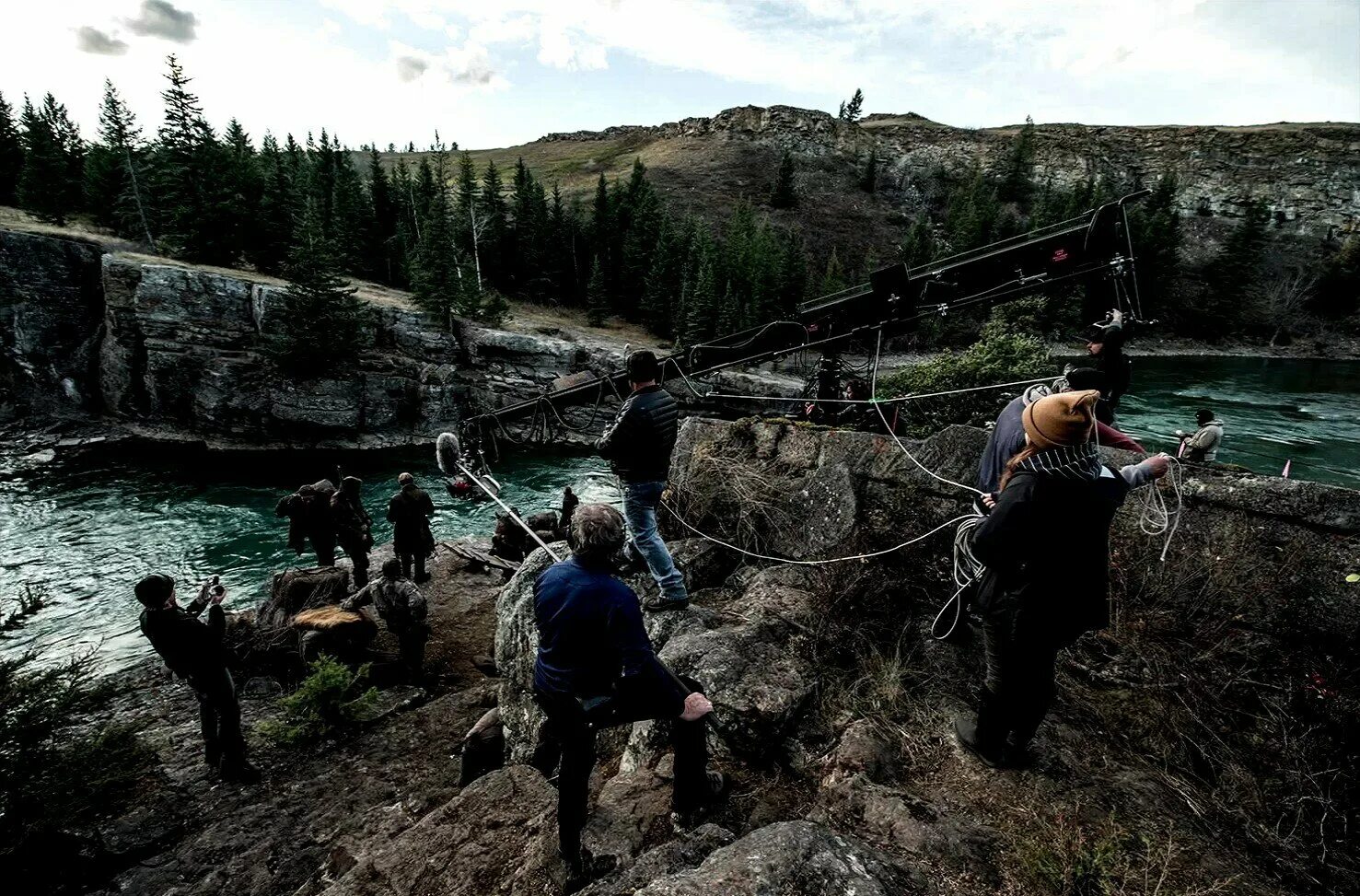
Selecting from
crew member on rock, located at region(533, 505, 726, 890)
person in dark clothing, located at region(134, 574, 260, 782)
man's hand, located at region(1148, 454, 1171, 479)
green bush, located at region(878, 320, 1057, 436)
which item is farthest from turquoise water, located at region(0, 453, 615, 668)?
man's hand, located at region(1148, 454, 1171, 479)

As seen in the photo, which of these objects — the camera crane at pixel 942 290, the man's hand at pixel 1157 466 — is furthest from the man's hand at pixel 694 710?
the camera crane at pixel 942 290

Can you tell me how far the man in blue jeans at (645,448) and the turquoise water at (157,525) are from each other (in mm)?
11053

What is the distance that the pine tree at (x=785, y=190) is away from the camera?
76.1m

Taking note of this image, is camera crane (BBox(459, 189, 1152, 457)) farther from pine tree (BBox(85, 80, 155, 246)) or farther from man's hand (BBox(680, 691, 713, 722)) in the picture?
pine tree (BBox(85, 80, 155, 246))

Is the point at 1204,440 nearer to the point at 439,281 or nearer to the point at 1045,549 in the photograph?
the point at 1045,549

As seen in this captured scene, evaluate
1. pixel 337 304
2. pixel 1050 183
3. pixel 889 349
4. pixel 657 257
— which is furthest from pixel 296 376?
pixel 1050 183

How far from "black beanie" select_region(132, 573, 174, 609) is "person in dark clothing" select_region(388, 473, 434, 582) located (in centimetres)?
444

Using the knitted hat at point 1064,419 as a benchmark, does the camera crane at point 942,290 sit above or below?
above

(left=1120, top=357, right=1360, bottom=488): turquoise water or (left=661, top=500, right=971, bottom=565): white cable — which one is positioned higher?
(left=661, top=500, right=971, bottom=565): white cable

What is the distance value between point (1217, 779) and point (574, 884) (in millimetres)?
4106

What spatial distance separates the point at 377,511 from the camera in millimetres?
21469

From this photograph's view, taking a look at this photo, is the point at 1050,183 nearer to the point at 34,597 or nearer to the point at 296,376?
the point at 296,376

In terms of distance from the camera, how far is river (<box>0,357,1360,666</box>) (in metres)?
14.1

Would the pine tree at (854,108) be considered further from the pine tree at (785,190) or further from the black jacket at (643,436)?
the black jacket at (643,436)
